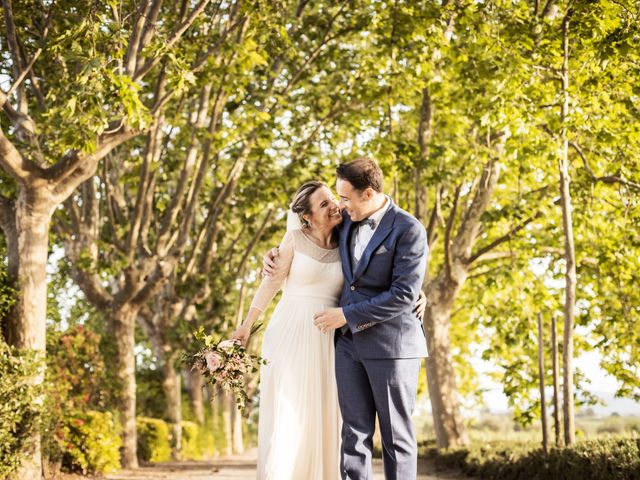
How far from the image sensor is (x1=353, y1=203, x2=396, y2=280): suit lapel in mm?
4941

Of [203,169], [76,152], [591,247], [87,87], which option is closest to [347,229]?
[87,87]

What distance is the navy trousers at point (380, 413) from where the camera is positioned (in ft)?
15.7

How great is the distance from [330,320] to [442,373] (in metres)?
9.44

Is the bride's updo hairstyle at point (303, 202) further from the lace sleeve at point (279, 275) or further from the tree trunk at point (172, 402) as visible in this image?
the tree trunk at point (172, 402)

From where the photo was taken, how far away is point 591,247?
46.5 ft

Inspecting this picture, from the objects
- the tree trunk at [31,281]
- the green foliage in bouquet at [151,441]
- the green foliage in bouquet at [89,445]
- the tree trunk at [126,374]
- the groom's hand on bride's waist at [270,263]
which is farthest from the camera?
the green foliage in bouquet at [151,441]

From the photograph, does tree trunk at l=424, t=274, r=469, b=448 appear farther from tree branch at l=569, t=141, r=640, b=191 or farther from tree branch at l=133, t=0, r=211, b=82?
tree branch at l=133, t=0, r=211, b=82

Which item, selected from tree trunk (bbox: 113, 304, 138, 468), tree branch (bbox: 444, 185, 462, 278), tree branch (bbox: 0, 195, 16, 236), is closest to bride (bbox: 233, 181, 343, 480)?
tree branch (bbox: 0, 195, 16, 236)

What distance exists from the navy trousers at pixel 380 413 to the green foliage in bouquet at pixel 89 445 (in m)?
7.41

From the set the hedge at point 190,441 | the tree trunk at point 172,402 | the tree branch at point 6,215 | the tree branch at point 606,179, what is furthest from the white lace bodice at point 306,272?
the hedge at point 190,441

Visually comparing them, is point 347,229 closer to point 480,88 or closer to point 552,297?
point 480,88

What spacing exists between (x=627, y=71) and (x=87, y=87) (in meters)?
6.40

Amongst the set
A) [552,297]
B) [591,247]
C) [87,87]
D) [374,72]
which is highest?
[374,72]

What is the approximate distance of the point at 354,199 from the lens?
16.7ft
